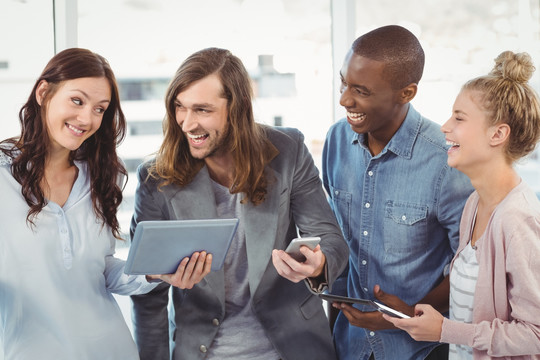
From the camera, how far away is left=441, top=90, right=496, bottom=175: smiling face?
186cm

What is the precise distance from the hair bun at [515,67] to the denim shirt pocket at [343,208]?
71cm

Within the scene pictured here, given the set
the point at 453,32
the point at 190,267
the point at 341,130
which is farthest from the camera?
the point at 453,32

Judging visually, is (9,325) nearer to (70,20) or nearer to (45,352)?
(45,352)

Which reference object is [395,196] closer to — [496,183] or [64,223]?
[496,183]

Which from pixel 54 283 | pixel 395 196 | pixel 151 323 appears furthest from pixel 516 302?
pixel 54 283

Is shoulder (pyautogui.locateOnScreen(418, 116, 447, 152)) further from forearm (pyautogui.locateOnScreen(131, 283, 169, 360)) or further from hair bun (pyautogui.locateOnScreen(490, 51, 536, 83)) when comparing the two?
forearm (pyautogui.locateOnScreen(131, 283, 169, 360))

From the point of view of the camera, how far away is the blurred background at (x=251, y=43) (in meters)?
2.86

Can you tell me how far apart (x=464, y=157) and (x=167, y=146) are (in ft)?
3.24

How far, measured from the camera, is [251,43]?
323 centimetres

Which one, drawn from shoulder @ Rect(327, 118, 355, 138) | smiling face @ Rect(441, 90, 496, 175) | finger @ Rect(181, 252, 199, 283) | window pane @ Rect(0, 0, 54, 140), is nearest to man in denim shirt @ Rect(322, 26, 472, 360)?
shoulder @ Rect(327, 118, 355, 138)

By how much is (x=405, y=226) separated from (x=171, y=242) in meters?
0.87

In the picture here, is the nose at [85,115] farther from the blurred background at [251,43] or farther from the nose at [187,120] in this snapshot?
the blurred background at [251,43]

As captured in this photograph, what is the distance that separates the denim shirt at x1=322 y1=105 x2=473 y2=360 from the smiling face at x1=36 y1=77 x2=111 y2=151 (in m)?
0.99

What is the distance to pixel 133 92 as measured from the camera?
3.10 metres
